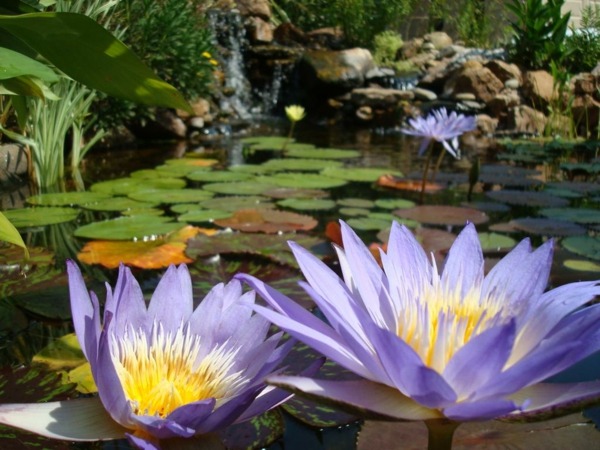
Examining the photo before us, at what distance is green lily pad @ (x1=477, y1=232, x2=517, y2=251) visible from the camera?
2.24 m

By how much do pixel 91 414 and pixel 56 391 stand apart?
37 centimetres

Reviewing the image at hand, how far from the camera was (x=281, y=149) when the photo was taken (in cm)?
481

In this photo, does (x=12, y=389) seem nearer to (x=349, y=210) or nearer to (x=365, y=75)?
(x=349, y=210)

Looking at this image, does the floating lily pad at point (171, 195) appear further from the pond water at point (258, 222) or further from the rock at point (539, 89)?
the rock at point (539, 89)

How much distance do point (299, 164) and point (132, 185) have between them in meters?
1.10

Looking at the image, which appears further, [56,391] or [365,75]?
[365,75]

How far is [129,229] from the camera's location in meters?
2.27

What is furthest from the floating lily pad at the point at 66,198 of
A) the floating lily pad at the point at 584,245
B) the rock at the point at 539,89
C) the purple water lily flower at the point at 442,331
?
the rock at the point at 539,89

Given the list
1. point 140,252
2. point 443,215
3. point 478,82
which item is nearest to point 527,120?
point 478,82

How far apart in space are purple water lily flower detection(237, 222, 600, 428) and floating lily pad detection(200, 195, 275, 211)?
2.18 meters

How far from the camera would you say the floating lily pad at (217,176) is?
11.0 feet

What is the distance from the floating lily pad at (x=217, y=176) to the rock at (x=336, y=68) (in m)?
4.31

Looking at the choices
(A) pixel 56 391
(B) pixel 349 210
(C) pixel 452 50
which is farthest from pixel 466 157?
(C) pixel 452 50

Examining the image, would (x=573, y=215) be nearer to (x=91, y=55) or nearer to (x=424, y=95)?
(x=91, y=55)
